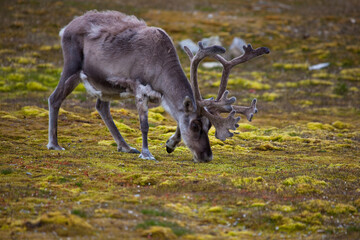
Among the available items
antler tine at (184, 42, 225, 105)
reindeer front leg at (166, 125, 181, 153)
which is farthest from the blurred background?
antler tine at (184, 42, 225, 105)

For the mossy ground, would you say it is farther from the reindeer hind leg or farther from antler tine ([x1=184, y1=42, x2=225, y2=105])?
antler tine ([x1=184, y1=42, x2=225, y2=105])

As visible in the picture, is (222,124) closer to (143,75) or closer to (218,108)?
(218,108)

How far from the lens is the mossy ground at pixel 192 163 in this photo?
8.59 meters

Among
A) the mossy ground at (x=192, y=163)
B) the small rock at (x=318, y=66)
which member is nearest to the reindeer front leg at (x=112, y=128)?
the mossy ground at (x=192, y=163)

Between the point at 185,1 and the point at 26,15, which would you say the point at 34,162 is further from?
the point at 185,1

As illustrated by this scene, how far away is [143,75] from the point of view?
44.2ft

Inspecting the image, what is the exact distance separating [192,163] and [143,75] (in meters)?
2.82

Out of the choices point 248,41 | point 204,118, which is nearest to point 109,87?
point 204,118

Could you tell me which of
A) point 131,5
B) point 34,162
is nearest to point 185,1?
point 131,5

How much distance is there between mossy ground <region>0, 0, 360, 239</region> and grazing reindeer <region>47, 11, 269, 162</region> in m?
1.12

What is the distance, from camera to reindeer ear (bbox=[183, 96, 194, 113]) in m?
12.8

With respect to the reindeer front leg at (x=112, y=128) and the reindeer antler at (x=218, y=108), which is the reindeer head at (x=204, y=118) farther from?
the reindeer front leg at (x=112, y=128)

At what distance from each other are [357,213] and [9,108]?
17432 millimetres

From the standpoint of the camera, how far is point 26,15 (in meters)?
41.3
